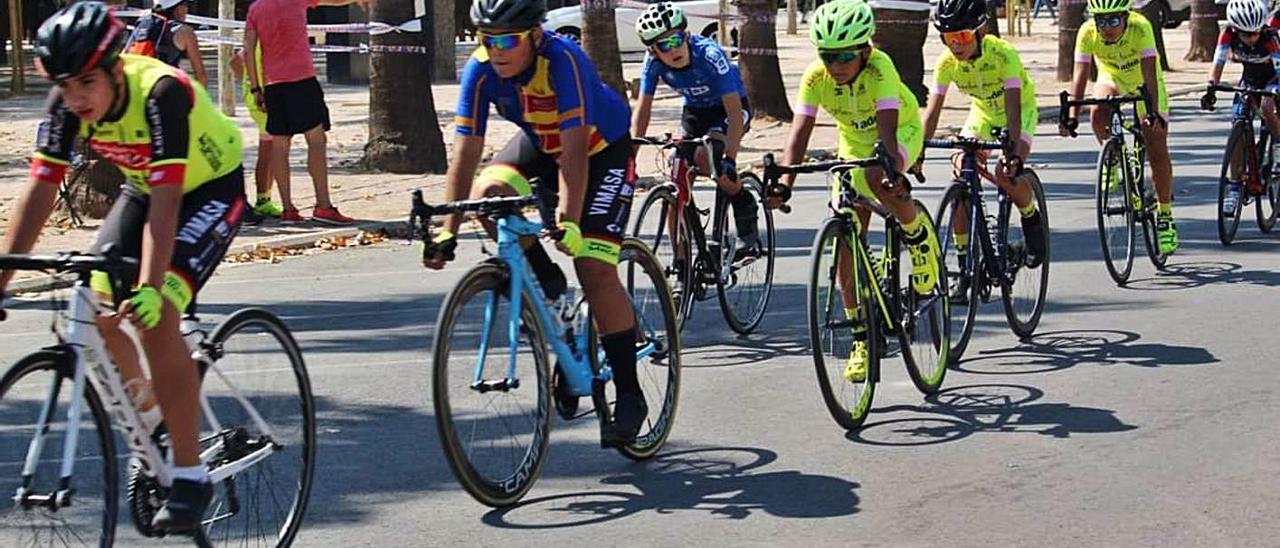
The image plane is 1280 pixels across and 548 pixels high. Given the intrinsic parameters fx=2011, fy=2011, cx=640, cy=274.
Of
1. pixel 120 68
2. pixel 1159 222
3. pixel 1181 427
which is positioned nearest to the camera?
pixel 120 68

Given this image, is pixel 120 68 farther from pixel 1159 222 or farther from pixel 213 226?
pixel 1159 222

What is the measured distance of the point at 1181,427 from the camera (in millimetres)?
8047

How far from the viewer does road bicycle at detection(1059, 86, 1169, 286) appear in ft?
38.1

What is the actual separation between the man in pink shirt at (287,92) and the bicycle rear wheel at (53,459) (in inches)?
369

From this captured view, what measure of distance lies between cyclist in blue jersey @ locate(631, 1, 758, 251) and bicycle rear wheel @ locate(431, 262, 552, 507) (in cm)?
335

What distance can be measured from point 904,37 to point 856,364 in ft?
53.1

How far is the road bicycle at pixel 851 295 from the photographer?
7812mm

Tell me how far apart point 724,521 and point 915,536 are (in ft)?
2.12

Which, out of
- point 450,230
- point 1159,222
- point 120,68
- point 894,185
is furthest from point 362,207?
point 120,68

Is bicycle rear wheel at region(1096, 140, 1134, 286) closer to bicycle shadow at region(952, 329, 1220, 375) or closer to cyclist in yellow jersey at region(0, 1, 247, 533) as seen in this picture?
bicycle shadow at region(952, 329, 1220, 375)

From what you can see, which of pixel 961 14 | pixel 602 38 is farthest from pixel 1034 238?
pixel 602 38

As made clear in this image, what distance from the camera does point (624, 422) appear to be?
7223mm

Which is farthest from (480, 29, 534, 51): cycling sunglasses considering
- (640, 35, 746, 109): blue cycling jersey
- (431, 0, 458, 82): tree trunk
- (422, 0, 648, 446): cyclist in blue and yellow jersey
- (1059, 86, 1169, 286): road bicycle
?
(431, 0, 458, 82): tree trunk

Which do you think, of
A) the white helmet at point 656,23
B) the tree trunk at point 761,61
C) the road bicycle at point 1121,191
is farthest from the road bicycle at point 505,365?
the tree trunk at point 761,61
